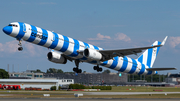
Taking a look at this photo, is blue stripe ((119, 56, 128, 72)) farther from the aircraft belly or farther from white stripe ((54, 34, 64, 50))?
the aircraft belly

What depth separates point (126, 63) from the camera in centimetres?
4884

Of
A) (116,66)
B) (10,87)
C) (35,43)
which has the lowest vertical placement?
(10,87)

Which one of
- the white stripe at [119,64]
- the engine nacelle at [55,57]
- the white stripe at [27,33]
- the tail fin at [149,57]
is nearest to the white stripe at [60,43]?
the white stripe at [27,33]

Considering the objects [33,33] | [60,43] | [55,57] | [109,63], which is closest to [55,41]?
[60,43]

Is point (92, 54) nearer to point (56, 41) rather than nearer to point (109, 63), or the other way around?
point (56, 41)

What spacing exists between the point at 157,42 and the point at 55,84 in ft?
153

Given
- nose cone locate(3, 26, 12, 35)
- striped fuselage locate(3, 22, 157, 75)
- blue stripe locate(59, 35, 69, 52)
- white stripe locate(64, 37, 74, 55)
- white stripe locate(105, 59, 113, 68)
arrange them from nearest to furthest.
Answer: nose cone locate(3, 26, 12, 35)
striped fuselage locate(3, 22, 157, 75)
blue stripe locate(59, 35, 69, 52)
white stripe locate(64, 37, 74, 55)
white stripe locate(105, 59, 113, 68)

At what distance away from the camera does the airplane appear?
3394 centimetres

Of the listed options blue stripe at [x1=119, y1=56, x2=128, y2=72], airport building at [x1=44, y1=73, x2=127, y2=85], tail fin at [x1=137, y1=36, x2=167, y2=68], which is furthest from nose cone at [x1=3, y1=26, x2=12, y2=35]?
airport building at [x1=44, y1=73, x2=127, y2=85]

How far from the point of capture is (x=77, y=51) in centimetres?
3969

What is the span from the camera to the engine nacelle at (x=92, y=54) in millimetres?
39375

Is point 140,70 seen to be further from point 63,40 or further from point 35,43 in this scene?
point 35,43

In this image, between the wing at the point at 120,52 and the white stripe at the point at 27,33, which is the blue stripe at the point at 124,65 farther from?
the white stripe at the point at 27,33

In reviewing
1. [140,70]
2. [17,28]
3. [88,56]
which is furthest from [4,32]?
[140,70]
